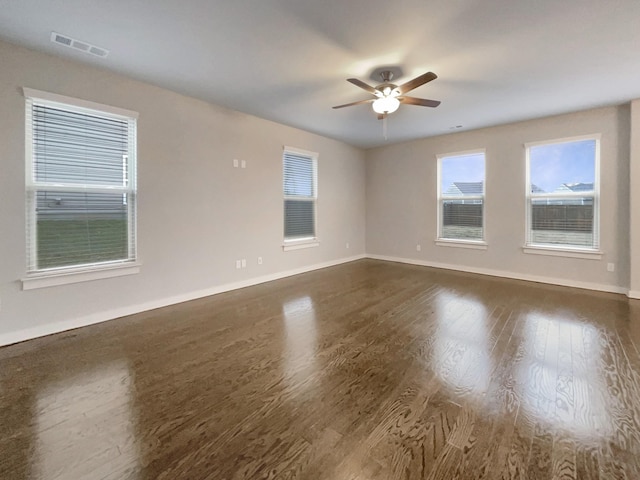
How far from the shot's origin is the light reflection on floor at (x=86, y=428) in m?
1.36

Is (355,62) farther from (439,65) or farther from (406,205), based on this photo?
(406,205)

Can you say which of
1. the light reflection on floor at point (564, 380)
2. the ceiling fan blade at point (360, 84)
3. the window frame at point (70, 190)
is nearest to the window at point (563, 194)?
the light reflection on floor at point (564, 380)

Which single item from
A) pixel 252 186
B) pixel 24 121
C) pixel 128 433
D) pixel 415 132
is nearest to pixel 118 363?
pixel 128 433

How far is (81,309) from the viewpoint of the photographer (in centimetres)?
313

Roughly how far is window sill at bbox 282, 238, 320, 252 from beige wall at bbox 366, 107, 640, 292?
1906mm

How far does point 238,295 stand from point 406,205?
166 inches

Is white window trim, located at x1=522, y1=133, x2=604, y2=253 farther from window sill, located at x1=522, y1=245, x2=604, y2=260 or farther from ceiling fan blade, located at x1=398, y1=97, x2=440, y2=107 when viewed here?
ceiling fan blade, located at x1=398, y1=97, x2=440, y2=107

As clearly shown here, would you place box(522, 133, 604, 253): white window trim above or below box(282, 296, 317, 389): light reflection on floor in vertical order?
above

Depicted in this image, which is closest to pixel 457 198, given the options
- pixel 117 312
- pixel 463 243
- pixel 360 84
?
pixel 463 243

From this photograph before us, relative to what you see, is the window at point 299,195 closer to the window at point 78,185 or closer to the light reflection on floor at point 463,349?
the window at point 78,185

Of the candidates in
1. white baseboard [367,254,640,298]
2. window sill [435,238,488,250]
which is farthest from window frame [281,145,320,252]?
window sill [435,238,488,250]

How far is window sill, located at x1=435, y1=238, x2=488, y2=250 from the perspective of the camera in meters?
5.55

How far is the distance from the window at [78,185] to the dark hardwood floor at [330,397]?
82cm

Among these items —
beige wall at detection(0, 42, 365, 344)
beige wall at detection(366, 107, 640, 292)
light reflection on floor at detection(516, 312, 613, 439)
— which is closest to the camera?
light reflection on floor at detection(516, 312, 613, 439)
